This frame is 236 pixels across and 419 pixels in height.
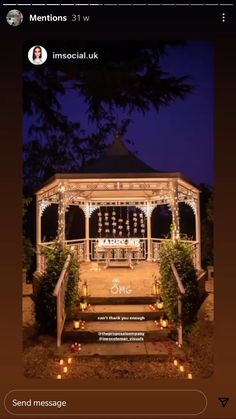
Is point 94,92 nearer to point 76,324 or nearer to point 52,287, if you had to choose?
point 52,287

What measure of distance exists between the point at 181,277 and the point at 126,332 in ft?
2.13

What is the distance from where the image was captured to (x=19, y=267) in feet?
7.11

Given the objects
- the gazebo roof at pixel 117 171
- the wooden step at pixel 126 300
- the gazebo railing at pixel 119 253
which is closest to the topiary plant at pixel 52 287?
the wooden step at pixel 126 300

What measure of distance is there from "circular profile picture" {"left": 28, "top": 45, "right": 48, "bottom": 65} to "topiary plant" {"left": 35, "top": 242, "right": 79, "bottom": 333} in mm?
1046

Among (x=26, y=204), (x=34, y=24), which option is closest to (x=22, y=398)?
(x=26, y=204)

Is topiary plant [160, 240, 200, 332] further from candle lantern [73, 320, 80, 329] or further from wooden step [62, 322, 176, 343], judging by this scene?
candle lantern [73, 320, 80, 329]

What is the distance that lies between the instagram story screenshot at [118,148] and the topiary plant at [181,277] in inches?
2.5

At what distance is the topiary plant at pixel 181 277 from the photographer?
2.53 m

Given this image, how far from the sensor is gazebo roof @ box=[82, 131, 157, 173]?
2.50 meters

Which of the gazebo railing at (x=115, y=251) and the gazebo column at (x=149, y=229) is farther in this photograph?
the gazebo column at (x=149, y=229)

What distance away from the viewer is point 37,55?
7.18 feet

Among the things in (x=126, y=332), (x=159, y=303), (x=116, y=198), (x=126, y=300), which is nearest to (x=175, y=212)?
(x=159, y=303)
